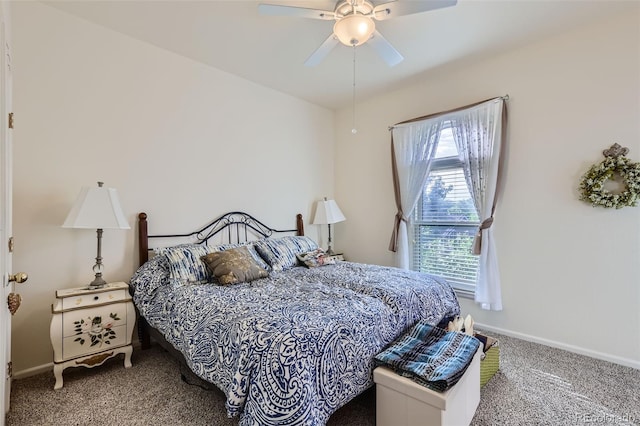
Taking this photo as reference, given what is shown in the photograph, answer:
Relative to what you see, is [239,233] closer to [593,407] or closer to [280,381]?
[280,381]

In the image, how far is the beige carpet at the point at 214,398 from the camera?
1748 millimetres

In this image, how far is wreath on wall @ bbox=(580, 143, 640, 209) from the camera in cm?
229

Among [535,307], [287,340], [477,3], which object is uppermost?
[477,3]

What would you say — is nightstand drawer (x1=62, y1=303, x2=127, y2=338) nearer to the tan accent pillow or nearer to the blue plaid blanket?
the tan accent pillow

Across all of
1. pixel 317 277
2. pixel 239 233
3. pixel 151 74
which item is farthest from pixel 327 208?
pixel 151 74

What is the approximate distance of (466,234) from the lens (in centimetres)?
327

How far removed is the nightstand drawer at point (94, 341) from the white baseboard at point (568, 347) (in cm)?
331

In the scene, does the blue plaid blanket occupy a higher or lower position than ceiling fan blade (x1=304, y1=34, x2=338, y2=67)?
lower

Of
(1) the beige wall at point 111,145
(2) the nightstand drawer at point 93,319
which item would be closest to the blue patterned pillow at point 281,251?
(1) the beige wall at point 111,145

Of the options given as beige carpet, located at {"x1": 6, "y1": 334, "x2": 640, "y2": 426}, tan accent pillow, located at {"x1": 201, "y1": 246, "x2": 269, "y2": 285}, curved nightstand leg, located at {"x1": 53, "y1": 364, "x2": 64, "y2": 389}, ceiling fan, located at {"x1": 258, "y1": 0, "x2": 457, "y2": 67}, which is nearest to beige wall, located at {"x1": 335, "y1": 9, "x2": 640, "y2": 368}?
beige carpet, located at {"x1": 6, "y1": 334, "x2": 640, "y2": 426}

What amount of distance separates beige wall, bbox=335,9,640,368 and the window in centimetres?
30

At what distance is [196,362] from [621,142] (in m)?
3.50

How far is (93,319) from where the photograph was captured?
2.15 metres

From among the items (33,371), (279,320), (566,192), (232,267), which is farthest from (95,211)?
(566,192)
